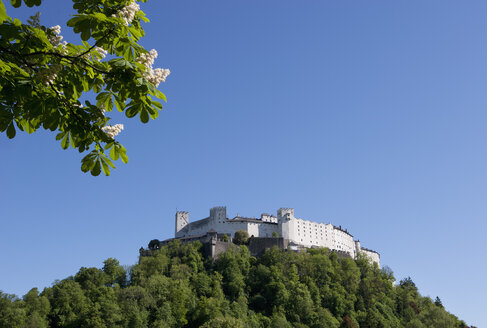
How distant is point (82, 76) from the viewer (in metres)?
5.77

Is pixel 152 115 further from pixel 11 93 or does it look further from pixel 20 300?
pixel 20 300

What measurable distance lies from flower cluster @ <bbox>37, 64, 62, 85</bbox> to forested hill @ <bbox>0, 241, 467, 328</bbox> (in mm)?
51581

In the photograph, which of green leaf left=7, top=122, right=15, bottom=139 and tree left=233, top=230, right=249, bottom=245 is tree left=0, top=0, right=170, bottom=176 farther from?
tree left=233, top=230, right=249, bottom=245

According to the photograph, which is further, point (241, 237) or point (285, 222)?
point (285, 222)

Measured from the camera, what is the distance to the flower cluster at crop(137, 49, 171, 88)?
5.60 meters

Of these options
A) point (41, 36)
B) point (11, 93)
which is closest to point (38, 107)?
point (11, 93)

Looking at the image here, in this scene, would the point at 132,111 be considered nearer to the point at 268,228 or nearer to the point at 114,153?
the point at 114,153

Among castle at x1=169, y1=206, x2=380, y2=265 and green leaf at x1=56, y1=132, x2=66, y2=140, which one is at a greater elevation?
castle at x1=169, y1=206, x2=380, y2=265

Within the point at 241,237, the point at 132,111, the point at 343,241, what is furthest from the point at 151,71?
the point at 343,241

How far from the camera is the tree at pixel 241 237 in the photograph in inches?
3477

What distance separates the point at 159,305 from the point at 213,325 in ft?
38.8

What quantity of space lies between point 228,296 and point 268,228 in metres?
25.2

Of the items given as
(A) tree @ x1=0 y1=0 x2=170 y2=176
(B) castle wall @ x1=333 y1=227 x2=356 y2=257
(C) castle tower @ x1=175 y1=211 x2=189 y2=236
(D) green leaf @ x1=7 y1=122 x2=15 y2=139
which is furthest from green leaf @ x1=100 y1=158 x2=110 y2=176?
(B) castle wall @ x1=333 y1=227 x2=356 y2=257

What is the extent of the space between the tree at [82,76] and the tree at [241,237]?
8349 cm
